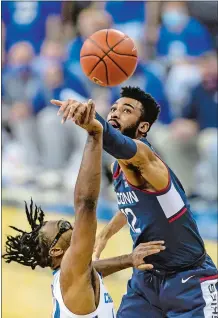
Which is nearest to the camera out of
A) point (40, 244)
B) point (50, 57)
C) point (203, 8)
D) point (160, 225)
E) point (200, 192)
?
point (40, 244)

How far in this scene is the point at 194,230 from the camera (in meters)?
4.84

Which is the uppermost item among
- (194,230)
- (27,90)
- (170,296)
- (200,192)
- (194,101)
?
(27,90)

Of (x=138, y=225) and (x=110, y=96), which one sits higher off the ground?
(x=110, y=96)

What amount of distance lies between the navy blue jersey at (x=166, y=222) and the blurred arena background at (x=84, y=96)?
3040mm

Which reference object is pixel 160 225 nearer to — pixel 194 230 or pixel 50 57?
pixel 194 230

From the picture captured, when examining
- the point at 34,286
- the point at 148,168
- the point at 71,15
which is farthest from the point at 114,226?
the point at 71,15

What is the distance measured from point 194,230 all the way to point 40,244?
3.54 feet

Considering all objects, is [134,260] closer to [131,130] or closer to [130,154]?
[130,154]

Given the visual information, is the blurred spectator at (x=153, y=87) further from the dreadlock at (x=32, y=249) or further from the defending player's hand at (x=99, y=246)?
the dreadlock at (x=32, y=249)

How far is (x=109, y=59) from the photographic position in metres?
5.29

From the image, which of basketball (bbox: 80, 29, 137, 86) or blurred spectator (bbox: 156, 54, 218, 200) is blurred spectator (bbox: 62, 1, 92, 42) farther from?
basketball (bbox: 80, 29, 137, 86)

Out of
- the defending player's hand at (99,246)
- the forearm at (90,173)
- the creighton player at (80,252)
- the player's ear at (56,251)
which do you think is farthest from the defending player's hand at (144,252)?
the forearm at (90,173)

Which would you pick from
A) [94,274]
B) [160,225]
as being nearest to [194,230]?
[160,225]

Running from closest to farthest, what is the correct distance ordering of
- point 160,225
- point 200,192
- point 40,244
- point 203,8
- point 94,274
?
point 94,274
point 40,244
point 160,225
point 200,192
point 203,8
